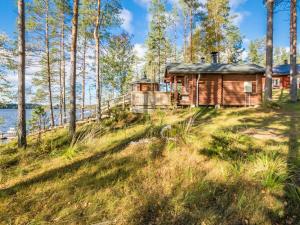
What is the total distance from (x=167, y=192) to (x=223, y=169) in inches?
58.6

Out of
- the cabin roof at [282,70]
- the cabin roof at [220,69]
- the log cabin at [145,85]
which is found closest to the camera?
the cabin roof at [220,69]

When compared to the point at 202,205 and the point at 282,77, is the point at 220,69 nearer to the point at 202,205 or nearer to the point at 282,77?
the point at 202,205

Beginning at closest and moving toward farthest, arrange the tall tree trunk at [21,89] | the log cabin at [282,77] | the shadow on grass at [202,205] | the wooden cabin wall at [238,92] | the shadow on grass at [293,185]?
the shadow on grass at [202,205] → the shadow on grass at [293,185] → the tall tree trunk at [21,89] → the wooden cabin wall at [238,92] → the log cabin at [282,77]

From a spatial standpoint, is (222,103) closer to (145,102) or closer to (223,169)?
(145,102)

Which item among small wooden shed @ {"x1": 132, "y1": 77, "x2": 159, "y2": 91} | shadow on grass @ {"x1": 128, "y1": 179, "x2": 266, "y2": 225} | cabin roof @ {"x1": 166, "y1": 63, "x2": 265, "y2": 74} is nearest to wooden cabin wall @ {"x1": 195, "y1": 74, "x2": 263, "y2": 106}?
cabin roof @ {"x1": 166, "y1": 63, "x2": 265, "y2": 74}

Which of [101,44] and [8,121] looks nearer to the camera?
[101,44]

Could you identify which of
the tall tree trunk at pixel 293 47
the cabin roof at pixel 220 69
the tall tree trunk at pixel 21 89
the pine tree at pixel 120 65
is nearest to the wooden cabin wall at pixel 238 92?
the cabin roof at pixel 220 69

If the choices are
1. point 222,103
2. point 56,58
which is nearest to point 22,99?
point 222,103

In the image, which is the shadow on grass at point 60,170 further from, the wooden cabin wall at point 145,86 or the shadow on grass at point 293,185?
the wooden cabin wall at point 145,86

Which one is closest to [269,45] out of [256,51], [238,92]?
[238,92]

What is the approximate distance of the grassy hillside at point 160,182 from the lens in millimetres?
4324

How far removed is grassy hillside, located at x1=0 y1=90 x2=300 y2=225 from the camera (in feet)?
14.2

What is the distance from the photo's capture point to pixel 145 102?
1658cm

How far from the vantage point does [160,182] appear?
206 inches
